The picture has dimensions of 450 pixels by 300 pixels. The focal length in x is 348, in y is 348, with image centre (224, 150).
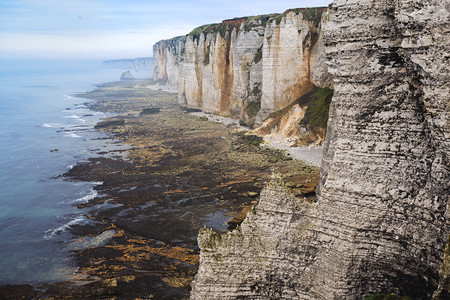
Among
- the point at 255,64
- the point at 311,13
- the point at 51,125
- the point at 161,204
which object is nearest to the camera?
the point at 161,204

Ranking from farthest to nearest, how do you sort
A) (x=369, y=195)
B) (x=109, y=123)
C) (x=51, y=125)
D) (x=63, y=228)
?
(x=51, y=125) → (x=109, y=123) → (x=63, y=228) → (x=369, y=195)

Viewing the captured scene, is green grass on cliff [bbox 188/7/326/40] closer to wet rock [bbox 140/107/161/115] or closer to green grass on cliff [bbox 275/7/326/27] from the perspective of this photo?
green grass on cliff [bbox 275/7/326/27]

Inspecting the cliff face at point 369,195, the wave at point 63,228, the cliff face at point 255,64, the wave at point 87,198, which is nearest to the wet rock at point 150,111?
the cliff face at point 255,64

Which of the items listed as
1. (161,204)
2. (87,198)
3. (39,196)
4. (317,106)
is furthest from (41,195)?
(317,106)

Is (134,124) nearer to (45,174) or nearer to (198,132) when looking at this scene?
(198,132)

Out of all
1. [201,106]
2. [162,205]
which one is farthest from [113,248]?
[201,106]

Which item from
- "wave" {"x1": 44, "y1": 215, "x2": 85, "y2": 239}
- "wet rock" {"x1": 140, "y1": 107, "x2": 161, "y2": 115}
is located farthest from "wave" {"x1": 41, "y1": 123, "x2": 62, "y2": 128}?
"wave" {"x1": 44, "y1": 215, "x2": 85, "y2": 239}

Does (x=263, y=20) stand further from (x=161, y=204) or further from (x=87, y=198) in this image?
(x=87, y=198)
